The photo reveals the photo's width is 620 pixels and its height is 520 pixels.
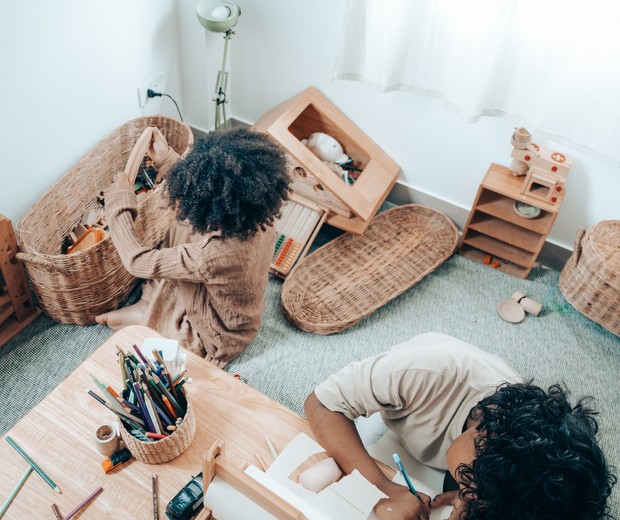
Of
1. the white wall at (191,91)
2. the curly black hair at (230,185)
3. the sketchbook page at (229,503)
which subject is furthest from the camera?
the white wall at (191,91)

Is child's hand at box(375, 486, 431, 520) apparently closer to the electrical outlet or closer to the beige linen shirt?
the beige linen shirt

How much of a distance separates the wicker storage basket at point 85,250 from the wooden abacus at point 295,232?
48 cm

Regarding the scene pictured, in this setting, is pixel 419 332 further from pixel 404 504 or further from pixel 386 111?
pixel 404 504

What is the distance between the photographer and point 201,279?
1.59m

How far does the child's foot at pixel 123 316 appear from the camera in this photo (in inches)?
80.9

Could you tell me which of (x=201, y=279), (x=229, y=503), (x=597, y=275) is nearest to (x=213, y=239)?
(x=201, y=279)

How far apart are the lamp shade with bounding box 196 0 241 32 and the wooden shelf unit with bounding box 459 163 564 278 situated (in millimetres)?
1251

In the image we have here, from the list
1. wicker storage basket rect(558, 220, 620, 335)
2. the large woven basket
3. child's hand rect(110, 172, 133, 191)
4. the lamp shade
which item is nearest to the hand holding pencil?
the large woven basket

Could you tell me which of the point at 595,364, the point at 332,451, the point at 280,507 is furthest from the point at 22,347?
the point at 595,364

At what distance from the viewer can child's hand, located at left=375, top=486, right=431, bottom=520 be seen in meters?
1.07

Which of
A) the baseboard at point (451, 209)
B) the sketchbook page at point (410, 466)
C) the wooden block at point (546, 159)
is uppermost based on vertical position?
the wooden block at point (546, 159)

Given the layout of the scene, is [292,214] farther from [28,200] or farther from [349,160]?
[28,200]

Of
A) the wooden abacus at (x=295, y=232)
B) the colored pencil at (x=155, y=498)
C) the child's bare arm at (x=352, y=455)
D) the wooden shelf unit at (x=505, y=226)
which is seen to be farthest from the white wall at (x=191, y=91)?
the child's bare arm at (x=352, y=455)

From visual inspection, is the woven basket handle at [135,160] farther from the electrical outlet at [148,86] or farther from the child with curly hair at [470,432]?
the child with curly hair at [470,432]
